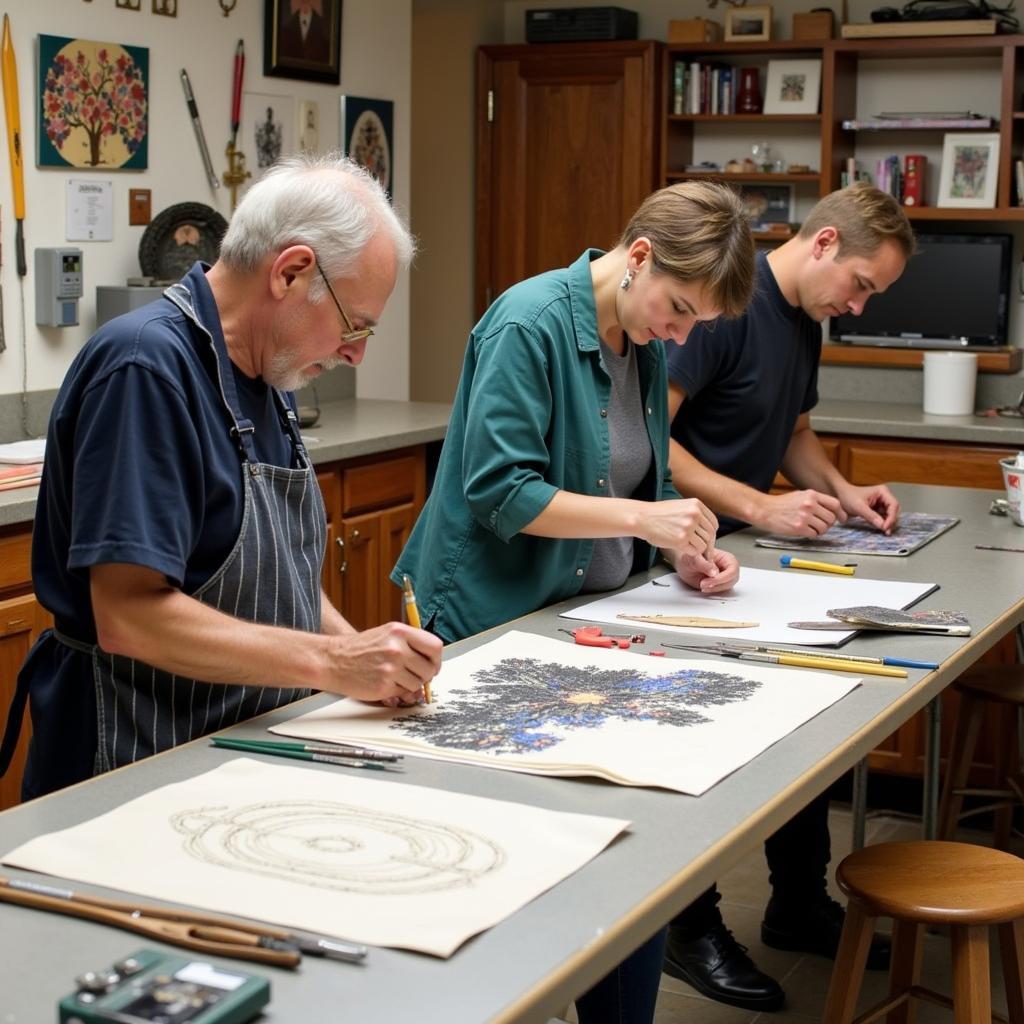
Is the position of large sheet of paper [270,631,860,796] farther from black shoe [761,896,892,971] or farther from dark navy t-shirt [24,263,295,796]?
black shoe [761,896,892,971]

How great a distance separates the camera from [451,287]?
21.6 ft

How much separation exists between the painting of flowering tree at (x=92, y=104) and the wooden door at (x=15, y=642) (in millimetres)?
1321

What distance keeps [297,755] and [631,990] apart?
0.64m

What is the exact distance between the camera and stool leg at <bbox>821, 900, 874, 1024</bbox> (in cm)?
224

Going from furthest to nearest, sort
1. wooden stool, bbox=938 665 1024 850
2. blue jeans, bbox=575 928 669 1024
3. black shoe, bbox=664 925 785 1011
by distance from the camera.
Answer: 1. wooden stool, bbox=938 665 1024 850
2. black shoe, bbox=664 925 785 1011
3. blue jeans, bbox=575 928 669 1024

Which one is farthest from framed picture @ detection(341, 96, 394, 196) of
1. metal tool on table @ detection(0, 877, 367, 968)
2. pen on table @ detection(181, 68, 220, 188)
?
metal tool on table @ detection(0, 877, 367, 968)

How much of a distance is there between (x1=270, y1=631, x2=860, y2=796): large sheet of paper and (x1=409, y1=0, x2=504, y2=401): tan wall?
4.62 metres

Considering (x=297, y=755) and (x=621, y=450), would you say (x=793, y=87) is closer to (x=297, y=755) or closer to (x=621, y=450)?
(x=621, y=450)

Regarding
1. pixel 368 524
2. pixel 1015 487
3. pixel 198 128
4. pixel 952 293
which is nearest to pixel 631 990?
pixel 1015 487

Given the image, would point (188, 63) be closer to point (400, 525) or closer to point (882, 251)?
point (400, 525)

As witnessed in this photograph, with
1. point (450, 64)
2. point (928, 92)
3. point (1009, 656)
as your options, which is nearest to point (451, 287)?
point (450, 64)

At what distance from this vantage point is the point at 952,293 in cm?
538

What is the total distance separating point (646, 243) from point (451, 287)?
4320 mm

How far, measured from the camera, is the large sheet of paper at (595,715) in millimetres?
1610
